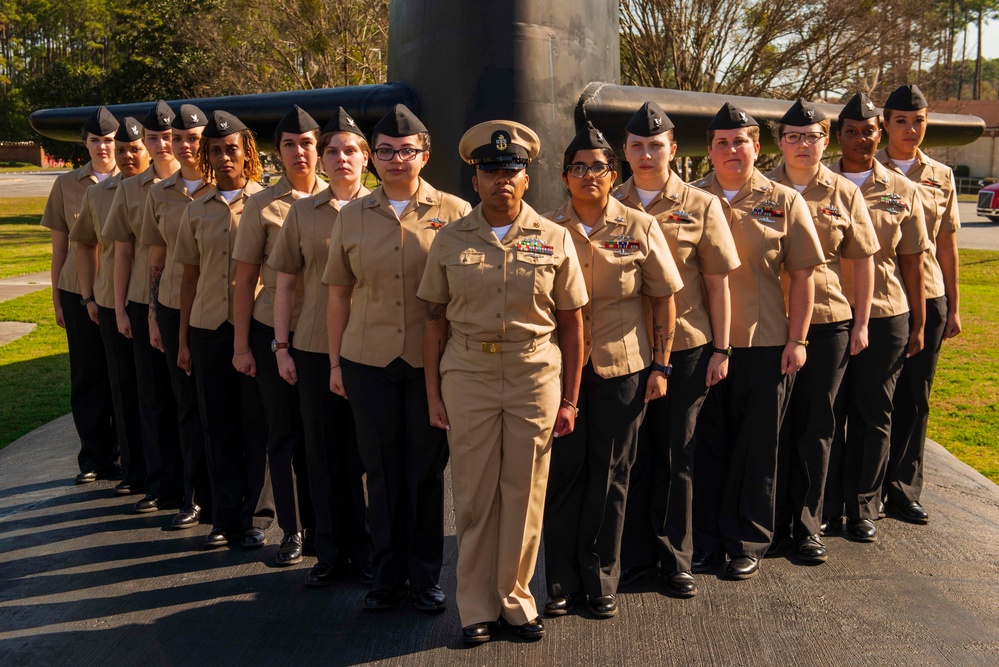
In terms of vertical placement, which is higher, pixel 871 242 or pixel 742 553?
pixel 871 242

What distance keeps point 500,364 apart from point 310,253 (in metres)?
1.07

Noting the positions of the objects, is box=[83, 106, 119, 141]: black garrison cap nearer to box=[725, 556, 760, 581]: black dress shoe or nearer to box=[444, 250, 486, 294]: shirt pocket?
box=[444, 250, 486, 294]: shirt pocket

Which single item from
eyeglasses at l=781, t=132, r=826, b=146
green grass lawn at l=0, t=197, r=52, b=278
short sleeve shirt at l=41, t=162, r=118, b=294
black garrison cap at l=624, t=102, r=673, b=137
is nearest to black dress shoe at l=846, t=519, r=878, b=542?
eyeglasses at l=781, t=132, r=826, b=146

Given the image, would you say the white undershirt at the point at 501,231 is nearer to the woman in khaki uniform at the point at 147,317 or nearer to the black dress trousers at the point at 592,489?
the black dress trousers at the point at 592,489

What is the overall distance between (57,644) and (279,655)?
2.66 ft

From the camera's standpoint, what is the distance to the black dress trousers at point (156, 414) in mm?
4914

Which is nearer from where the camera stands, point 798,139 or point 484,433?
point 484,433

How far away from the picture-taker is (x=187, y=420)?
466cm

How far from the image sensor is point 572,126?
5.30 metres

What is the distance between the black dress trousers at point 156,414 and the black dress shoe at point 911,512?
11.6 feet

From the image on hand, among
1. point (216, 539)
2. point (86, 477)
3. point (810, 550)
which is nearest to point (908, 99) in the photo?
point (810, 550)

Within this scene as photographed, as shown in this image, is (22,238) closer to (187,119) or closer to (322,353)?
(187,119)

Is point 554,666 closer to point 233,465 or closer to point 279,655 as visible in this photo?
point 279,655

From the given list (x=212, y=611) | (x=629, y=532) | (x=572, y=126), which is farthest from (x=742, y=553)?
(x=572, y=126)
